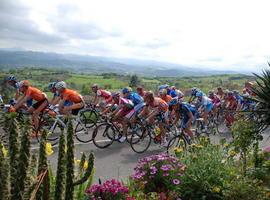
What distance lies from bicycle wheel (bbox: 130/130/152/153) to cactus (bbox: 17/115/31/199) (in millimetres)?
9955

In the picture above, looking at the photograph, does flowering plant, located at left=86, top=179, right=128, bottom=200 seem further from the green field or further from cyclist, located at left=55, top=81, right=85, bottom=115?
the green field

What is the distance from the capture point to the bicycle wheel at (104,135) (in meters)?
12.4

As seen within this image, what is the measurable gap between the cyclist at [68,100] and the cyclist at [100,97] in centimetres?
312

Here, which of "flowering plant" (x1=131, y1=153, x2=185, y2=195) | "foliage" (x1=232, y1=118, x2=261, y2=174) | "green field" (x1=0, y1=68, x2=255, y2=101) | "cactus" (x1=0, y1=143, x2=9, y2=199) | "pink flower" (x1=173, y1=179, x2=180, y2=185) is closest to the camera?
"cactus" (x1=0, y1=143, x2=9, y2=199)

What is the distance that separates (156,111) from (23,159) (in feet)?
32.9

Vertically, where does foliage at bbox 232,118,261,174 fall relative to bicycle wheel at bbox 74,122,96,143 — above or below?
above

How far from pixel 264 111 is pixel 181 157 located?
247 cm

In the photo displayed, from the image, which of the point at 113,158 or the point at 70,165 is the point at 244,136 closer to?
the point at 113,158

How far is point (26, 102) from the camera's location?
42.8 feet

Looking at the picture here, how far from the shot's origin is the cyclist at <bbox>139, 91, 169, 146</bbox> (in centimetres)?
1234

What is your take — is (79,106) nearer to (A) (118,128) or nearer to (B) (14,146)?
(A) (118,128)

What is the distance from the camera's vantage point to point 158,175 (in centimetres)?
A: 619

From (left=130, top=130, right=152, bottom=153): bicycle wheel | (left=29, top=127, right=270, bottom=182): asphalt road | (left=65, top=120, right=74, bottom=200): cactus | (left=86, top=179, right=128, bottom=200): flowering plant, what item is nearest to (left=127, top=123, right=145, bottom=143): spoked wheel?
(left=130, top=130, right=152, bottom=153): bicycle wheel

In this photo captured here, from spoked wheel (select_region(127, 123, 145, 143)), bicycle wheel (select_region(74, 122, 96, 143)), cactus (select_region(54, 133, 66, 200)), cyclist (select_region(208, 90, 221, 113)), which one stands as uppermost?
cactus (select_region(54, 133, 66, 200))
